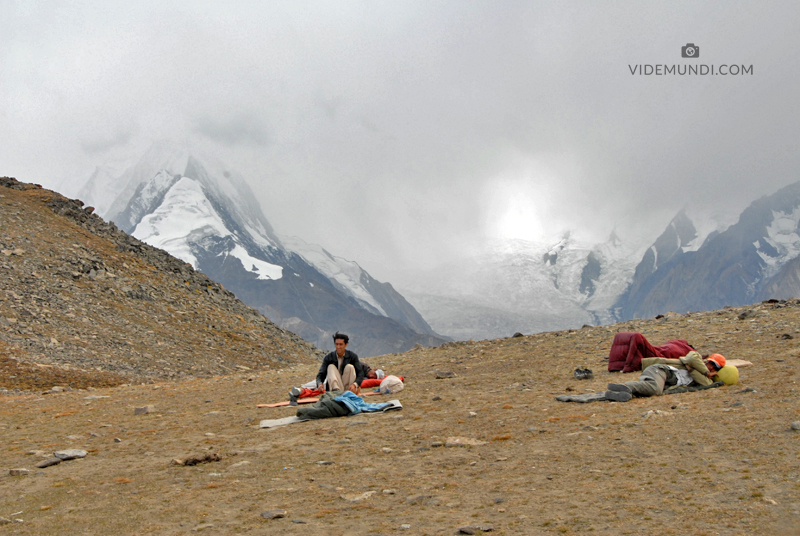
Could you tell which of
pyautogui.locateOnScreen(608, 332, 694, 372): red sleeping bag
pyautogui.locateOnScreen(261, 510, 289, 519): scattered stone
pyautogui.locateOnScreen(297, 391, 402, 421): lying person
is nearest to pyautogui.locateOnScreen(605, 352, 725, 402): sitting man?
pyautogui.locateOnScreen(608, 332, 694, 372): red sleeping bag

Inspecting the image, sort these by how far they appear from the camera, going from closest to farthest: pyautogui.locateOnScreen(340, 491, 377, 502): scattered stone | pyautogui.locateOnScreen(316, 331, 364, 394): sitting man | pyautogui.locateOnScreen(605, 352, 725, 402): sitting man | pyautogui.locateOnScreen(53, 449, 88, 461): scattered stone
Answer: pyautogui.locateOnScreen(340, 491, 377, 502): scattered stone
pyautogui.locateOnScreen(53, 449, 88, 461): scattered stone
pyautogui.locateOnScreen(605, 352, 725, 402): sitting man
pyautogui.locateOnScreen(316, 331, 364, 394): sitting man

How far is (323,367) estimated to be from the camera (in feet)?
46.5

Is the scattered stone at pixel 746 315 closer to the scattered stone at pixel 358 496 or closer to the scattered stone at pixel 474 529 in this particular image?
the scattered stone at pixel 358 496

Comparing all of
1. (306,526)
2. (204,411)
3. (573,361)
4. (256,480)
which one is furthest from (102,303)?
(306,526)

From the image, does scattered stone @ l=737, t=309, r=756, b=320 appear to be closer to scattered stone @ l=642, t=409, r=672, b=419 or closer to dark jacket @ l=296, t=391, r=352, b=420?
scattered stone @ l=642, t=409, r=672, b=419

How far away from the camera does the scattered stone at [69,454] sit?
340 inches

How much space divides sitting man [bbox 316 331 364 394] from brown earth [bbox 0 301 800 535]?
4.34 feet

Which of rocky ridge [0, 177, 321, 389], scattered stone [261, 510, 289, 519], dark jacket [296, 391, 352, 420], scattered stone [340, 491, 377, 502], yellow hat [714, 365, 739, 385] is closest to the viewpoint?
scattered stone [261, 510, 289, 519]

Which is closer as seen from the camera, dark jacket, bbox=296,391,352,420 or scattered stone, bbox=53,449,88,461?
scattered stone, bbox=53,449,88,461

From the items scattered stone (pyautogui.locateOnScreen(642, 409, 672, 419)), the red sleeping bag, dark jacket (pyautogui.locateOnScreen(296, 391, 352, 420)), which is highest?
the red sleeping bag

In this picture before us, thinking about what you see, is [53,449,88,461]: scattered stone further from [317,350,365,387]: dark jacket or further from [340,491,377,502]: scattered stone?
[317,350,365,387]: dark jacket

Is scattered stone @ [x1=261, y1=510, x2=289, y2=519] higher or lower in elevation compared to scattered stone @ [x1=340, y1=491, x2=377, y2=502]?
lower

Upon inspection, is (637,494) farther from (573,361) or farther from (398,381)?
(573,361)

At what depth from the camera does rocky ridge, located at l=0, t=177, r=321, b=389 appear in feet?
82.0
